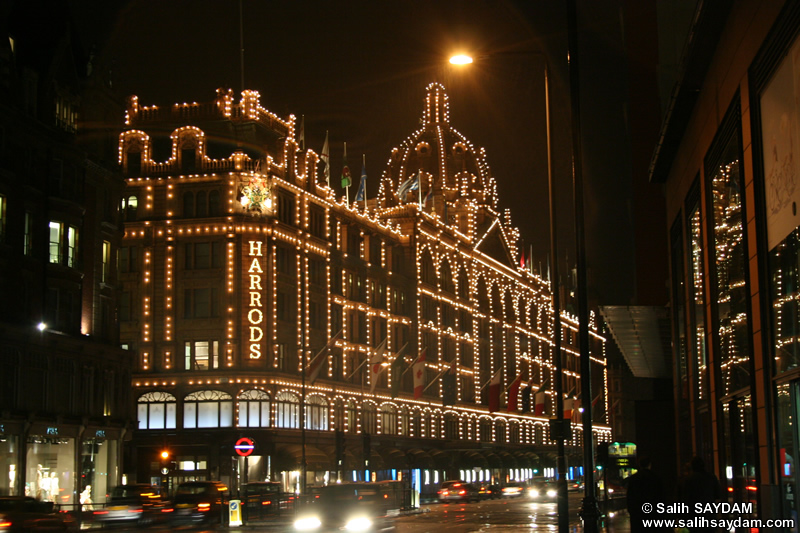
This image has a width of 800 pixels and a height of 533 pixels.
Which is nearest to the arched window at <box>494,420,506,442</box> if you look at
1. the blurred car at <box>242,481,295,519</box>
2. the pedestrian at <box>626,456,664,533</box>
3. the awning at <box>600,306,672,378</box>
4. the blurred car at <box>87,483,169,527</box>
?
the awning at <box>600,306,672,378</box>

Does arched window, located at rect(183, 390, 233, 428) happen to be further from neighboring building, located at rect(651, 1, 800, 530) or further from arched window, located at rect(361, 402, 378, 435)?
neighboring building, located at rect(651, 1, 800, 530)

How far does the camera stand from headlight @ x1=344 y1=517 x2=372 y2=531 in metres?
40.5

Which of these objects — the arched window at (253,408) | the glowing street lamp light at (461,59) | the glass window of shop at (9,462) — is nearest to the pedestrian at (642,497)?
the glowing street lamp light at (461,59)

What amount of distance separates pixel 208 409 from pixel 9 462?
2239cm

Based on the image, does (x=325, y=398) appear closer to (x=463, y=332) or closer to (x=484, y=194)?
(x=463, y=332)

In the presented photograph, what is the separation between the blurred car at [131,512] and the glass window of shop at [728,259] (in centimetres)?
2679

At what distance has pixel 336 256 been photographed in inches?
3297

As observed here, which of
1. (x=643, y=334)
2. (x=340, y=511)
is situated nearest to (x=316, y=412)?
(x=340, y=511)

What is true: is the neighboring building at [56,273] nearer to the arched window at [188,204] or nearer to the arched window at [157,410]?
the arched window at [157,410]

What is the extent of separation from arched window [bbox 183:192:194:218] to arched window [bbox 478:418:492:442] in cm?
4936

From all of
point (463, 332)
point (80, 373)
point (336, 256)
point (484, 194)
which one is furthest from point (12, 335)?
point (484, 194)

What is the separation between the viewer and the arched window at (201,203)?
7406 cm

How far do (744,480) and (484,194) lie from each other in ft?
354

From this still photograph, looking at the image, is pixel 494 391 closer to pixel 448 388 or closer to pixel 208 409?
pixel 448 388
